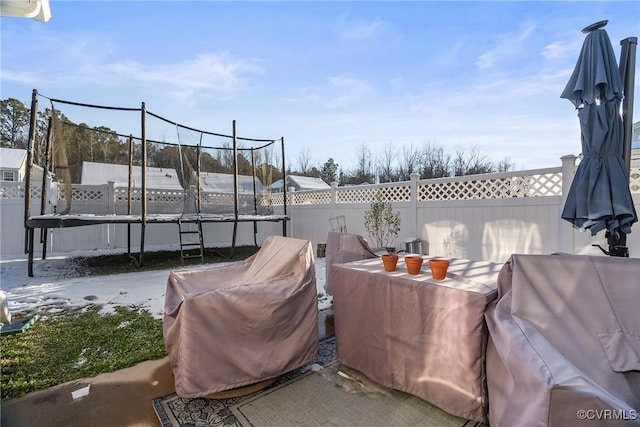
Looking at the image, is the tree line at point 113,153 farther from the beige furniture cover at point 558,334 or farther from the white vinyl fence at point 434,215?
the beige furniture cover at point 558,334

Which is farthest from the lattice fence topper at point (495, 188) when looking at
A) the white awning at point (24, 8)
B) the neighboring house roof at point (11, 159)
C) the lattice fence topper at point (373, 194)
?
the neighboring house roof at point (11, 159)

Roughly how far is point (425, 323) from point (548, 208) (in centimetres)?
388

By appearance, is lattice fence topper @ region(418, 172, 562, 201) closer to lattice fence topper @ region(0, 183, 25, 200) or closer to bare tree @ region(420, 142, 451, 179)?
lattice fence topper @ region(0, 183, 25, 200)

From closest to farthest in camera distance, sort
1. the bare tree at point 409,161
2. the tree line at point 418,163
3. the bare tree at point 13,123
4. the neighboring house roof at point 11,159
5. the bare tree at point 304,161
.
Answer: the neighboring house roof at point 11,159 < the bare tree at point 13,123 < the tree line at point 418,163 < the bare tree at point 409,161 < the bare tree at point 304,161

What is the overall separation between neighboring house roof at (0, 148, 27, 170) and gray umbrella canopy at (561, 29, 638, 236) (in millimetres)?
17820

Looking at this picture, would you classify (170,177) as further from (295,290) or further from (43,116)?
(295,290)

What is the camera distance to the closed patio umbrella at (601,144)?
7.63 feet

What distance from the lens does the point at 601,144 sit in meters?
2.41

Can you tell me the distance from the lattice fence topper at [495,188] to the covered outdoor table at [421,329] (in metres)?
3.17

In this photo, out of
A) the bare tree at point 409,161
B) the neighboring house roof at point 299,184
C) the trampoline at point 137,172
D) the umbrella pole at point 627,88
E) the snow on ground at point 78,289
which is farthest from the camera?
the bare tree at point 409,161

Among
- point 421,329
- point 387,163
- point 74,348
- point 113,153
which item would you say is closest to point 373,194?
point 421,329

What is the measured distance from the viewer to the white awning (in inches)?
90.2

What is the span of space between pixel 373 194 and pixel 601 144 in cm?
442

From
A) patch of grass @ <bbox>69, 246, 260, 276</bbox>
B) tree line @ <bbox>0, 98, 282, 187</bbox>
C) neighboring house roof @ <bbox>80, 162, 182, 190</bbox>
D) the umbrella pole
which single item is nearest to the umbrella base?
the umbrella pole
